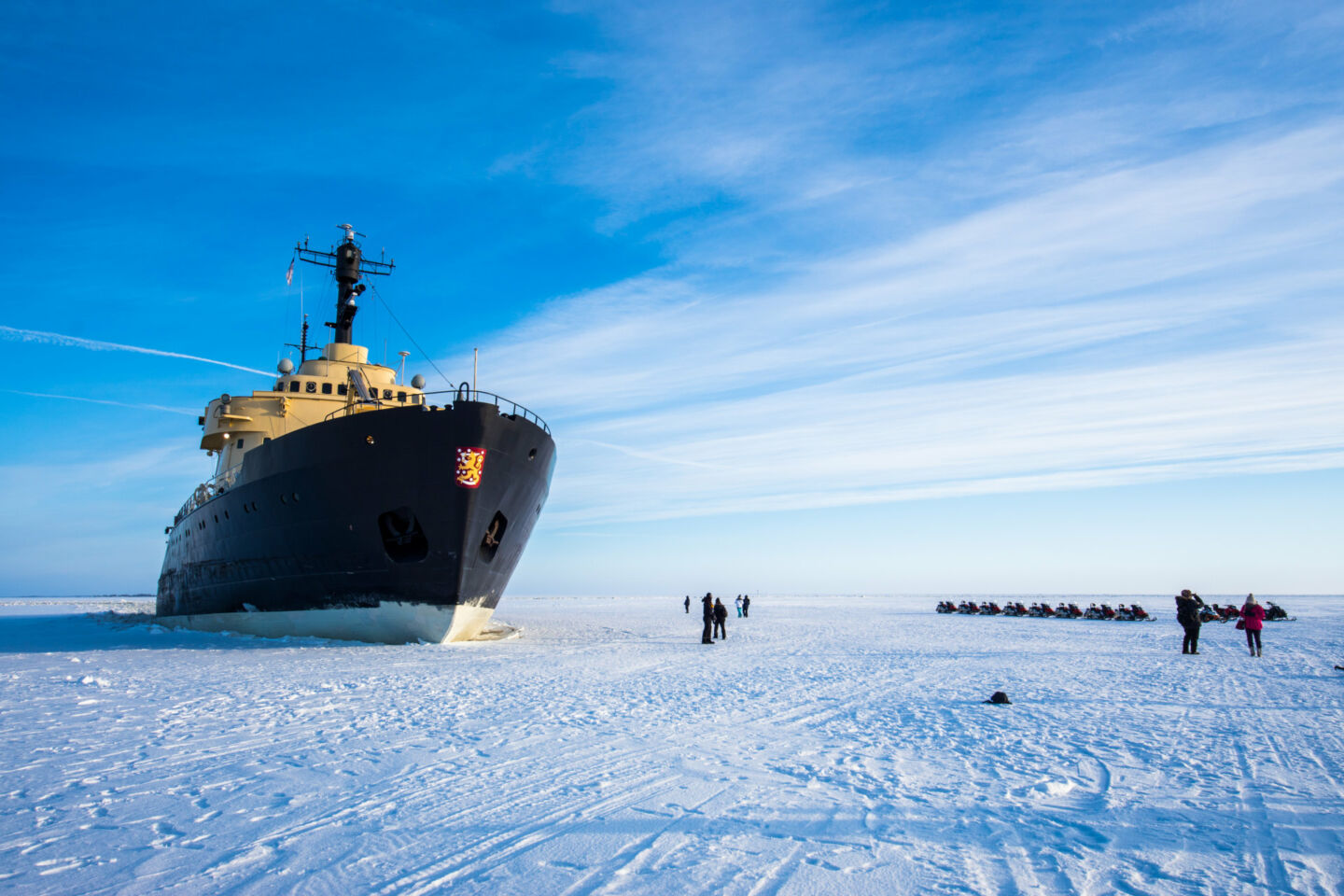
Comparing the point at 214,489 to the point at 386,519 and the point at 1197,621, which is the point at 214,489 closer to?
the point at 386,519

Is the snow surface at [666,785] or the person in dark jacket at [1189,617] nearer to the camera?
the snow surface at [666,785]

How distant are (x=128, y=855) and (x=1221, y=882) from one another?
17.1 feet

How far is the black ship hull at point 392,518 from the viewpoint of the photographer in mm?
14602

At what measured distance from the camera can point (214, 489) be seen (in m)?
20.6

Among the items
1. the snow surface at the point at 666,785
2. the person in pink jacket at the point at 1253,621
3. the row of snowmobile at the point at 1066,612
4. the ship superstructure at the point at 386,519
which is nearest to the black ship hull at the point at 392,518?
the ship superstructure at the point at 386,519

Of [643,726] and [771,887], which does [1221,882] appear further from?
[643,726]

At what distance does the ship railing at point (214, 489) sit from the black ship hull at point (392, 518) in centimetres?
242

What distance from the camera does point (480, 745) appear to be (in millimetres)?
5930

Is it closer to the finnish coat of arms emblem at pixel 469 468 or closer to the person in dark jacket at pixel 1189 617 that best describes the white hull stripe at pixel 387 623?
the finnish coat of arms emblem at pixel 469 468

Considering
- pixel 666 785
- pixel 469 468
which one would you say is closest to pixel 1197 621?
pixel 666 785

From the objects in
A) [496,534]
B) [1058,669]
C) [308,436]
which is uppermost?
[308,436]

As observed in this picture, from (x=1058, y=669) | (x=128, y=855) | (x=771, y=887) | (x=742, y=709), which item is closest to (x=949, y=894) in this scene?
(x=771, y=887)

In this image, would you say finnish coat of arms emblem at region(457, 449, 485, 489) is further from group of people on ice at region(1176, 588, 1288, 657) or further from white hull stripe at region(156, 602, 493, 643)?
group of people on ice at region(1176, 588, 1288, 657)

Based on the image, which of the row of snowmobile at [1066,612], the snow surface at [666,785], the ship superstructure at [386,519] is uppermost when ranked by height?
the ship superstructure at [386,519]
